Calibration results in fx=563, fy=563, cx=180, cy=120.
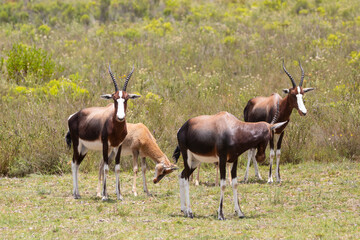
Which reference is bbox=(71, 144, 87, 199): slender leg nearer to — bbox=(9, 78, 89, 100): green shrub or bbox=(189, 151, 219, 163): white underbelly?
bbox=(189, 151, 219, 163): white underbelly

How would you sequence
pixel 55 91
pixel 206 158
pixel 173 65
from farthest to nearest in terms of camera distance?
pixel 173 65
pixel 55 91
pixel 206 158

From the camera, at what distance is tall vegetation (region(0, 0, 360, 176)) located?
16.5 m

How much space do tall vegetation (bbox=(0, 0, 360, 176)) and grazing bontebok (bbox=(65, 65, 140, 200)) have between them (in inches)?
125

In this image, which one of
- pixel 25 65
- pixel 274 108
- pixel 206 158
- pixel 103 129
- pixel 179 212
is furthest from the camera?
pixel 25 65

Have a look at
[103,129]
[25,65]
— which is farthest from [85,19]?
[103,129]

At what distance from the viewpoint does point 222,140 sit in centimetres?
980

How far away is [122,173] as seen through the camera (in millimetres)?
15438

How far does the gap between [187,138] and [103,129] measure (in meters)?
2.27

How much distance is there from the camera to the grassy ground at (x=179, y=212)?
897cm

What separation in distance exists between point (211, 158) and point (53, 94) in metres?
9.86

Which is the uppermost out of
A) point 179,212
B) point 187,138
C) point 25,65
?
point 25,65

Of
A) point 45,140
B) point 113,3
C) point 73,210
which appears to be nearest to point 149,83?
point 45,140

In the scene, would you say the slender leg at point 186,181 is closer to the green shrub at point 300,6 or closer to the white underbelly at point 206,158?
the white underbelly at point 206,158

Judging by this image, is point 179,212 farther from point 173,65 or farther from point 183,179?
point 173,65
